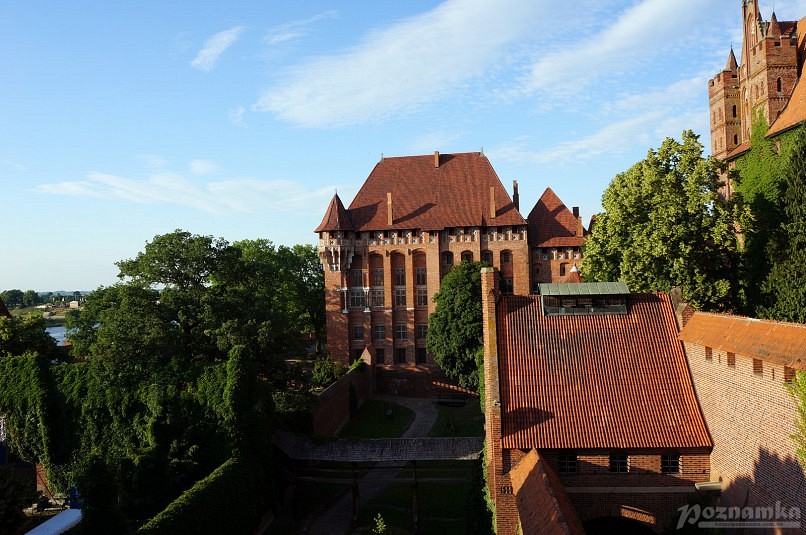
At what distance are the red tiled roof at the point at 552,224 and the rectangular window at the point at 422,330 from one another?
12.5m

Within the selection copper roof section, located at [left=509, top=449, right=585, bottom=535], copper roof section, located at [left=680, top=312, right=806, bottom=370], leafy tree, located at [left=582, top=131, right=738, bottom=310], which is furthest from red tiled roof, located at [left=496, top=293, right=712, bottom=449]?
leafy tree, located at [left=582, top=131, right=738, bottom=310]

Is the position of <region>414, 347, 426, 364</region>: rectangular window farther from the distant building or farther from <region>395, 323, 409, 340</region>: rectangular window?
<region>395, 323, 409, 340</region>: rectangular window

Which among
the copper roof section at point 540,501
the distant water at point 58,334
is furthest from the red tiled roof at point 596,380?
the distant water at point 58,334

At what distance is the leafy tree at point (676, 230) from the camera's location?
2686cm

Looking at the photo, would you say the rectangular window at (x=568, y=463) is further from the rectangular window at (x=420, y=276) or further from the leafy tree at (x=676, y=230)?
the rectangular window at (x=420, y=276)

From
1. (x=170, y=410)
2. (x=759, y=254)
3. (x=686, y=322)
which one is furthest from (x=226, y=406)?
(x=759, y=254)

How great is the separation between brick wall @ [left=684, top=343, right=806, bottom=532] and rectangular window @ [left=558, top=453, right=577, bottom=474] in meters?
3.75

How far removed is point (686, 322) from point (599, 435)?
5014mm

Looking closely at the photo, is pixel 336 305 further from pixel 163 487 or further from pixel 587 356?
pixel 587 356

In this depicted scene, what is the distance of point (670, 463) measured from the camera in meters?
16.8

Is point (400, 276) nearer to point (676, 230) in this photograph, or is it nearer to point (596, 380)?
point (676, 230)

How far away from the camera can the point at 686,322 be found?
18.7 metres

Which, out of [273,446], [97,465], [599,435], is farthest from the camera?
[273,446]

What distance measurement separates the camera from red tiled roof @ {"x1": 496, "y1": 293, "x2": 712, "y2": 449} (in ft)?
54.7
